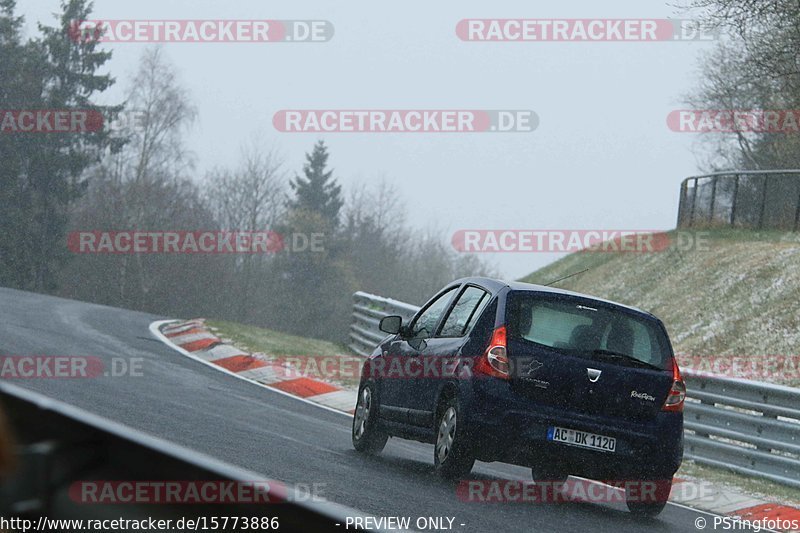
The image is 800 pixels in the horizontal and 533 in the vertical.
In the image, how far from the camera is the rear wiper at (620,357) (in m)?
8.58

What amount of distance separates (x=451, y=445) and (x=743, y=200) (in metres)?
23.9

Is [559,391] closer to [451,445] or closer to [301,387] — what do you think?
[451,445]

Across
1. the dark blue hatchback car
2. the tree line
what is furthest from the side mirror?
the tree line

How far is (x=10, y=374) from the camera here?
13.3 meters

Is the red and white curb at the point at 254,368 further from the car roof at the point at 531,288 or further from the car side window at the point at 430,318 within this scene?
the car roof at the point at 531,288

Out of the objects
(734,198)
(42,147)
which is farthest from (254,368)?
(42,147)

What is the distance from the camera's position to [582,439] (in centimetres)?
841

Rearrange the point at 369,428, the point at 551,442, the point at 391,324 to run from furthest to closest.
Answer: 1. the point at 369,428
2. the point at 391,324
3. the point at 551,442

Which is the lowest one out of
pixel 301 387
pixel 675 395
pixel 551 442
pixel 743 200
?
pixel 301 387

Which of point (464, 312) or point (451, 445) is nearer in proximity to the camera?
point (451, 445)

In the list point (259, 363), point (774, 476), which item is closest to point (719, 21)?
point (259, 363)

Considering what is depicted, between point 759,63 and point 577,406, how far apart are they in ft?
44.2

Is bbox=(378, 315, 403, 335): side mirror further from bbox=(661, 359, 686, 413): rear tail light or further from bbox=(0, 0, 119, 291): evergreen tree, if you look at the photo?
bbox=(0, 0, 119, 291): evergreen tree

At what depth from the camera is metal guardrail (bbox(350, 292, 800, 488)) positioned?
1145 cm
